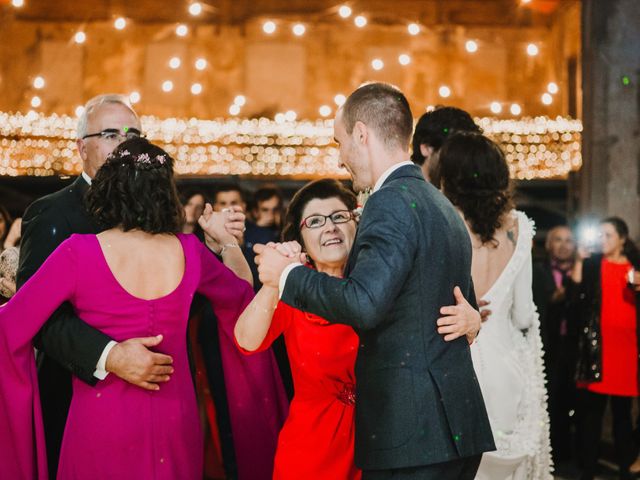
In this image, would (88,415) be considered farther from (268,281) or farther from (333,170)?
(333,170)

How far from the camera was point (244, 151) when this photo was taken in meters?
10.7

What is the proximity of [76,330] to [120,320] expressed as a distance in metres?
0.13

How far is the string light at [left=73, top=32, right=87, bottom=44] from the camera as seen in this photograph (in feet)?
37.3

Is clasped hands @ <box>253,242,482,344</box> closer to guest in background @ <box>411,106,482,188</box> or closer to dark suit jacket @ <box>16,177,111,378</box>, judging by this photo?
dark suit jacket @ <box>16,177,111,378</box>

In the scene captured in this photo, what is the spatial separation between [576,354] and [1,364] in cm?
415

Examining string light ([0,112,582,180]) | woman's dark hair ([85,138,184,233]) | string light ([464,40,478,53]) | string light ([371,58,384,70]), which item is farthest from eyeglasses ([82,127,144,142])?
string light ([464,40,478,53])

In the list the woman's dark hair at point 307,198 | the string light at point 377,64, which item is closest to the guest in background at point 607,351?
the woman's dark hair at point 307,198

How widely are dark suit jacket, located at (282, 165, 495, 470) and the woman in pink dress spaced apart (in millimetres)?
626

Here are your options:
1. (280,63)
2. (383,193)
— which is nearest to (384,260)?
(383,193)

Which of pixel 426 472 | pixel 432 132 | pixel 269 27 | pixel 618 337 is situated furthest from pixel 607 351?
pixel 269 27

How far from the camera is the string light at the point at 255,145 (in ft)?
34.2

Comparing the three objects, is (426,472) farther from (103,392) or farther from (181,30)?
(181,30)

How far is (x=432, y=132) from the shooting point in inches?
161

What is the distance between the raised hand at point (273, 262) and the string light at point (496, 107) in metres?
9.48
